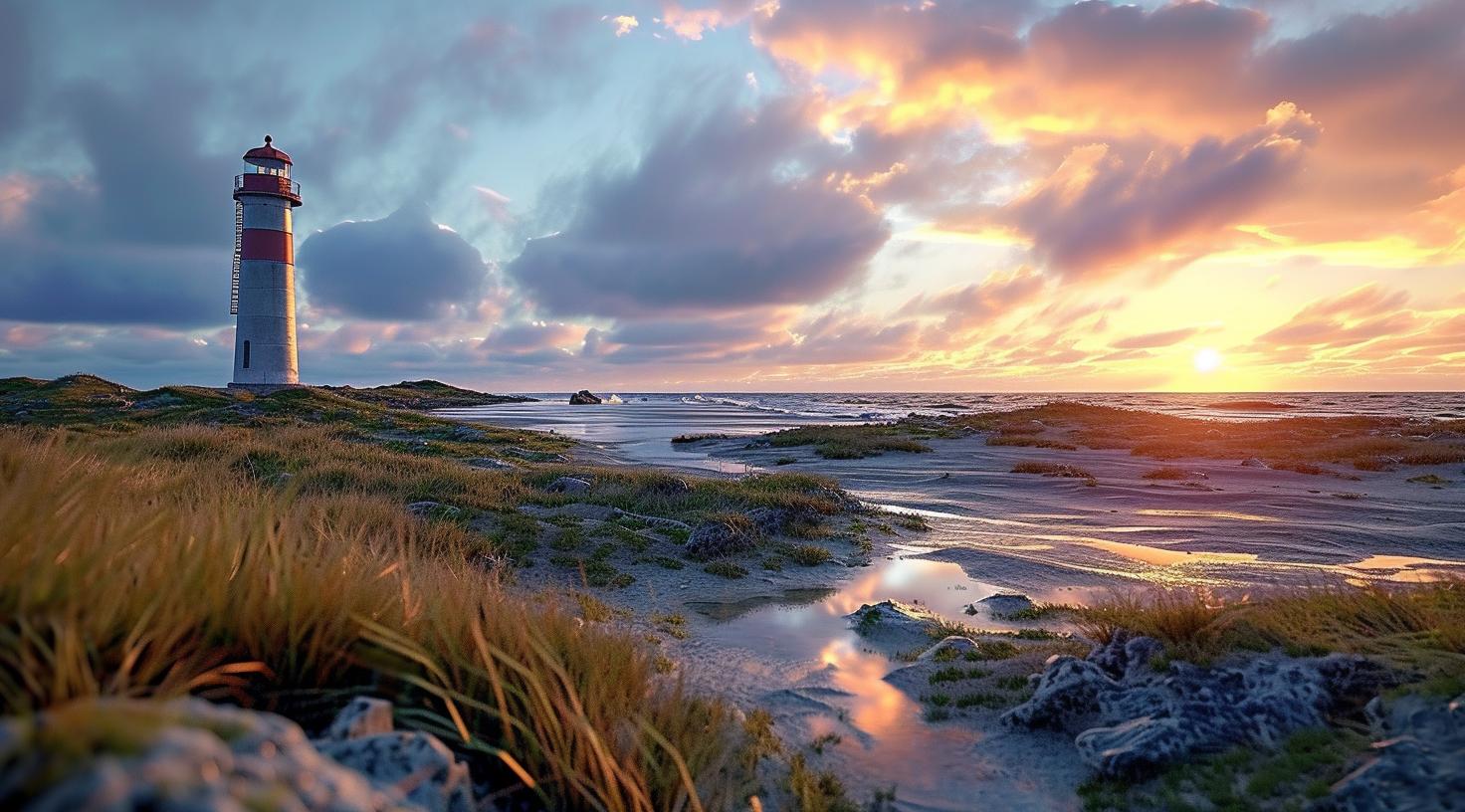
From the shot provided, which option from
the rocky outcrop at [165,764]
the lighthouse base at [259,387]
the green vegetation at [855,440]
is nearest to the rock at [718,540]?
the rocky outcrop at [165,764]

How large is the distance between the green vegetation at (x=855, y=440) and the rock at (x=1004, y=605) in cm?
1854

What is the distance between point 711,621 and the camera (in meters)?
8.59

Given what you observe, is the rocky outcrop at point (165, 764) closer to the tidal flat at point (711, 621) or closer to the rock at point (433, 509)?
the tidal flat at point (711, 621)

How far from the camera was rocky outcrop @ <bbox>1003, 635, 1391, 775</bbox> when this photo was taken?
4.52 m

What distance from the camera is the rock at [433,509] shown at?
38.2ft

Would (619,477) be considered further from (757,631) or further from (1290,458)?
(1290,458)

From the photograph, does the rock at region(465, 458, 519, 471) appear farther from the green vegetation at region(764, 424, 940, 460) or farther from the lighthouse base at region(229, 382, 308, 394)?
the lighthouse base at region(229, 382, 308, 394)

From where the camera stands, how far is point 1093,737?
16.0ft

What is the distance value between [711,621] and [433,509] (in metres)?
5.75

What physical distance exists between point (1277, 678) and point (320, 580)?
5819 millimetres

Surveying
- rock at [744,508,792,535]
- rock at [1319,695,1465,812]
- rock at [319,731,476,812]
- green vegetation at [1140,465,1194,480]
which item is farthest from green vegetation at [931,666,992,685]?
green vegetation at [1140,465,1194,480]

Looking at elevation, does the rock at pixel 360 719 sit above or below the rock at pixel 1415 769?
above

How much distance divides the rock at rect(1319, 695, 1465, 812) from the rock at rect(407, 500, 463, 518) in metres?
11.0

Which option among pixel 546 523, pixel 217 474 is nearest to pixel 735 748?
pixel 546 523
